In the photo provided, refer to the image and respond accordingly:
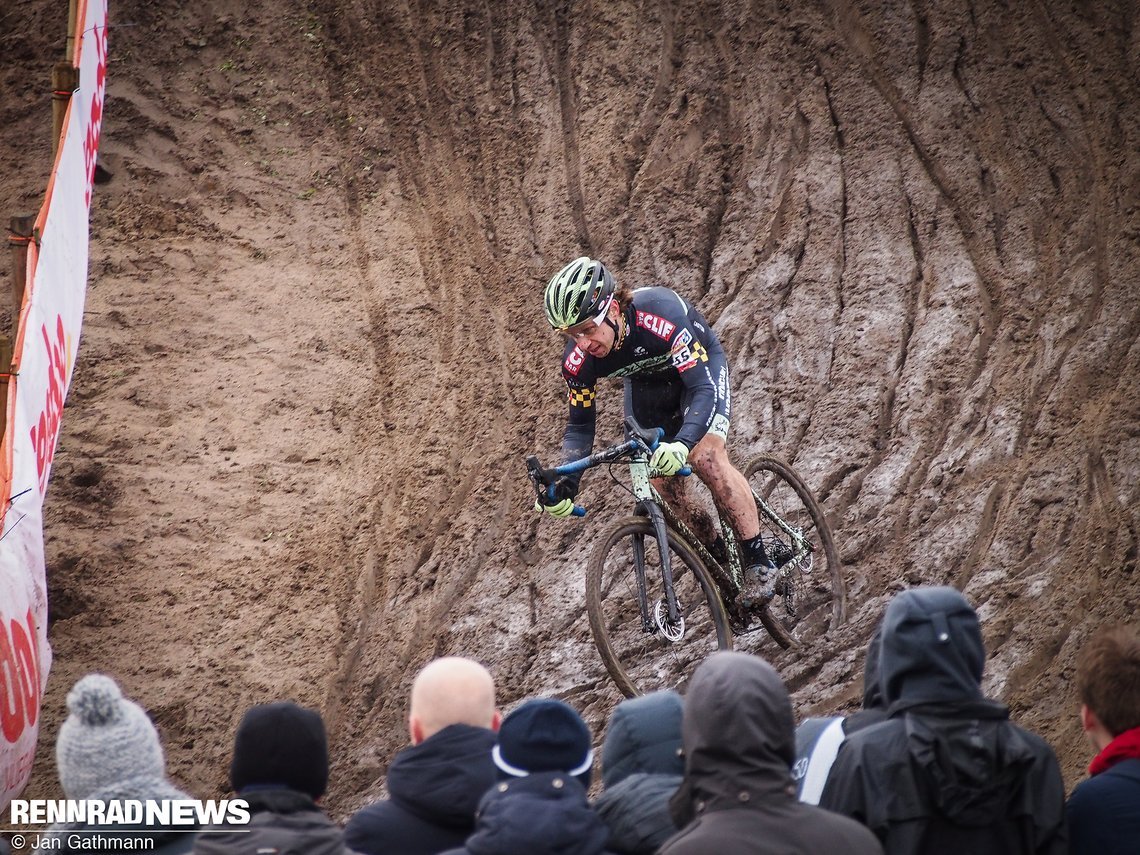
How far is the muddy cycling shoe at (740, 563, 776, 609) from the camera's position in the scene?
762 centimetres

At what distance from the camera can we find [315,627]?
858 centimetres

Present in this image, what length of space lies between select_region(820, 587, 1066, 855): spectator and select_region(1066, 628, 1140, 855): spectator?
0.11 metres

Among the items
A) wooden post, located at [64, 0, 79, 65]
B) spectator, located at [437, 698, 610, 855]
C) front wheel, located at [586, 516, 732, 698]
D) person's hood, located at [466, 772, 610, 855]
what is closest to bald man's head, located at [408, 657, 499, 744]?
spectator, located at [437, 698, 610, 855]

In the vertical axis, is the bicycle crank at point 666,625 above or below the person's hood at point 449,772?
above

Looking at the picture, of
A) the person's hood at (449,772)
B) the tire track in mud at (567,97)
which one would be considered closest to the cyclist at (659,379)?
the person's hood at (449,772)

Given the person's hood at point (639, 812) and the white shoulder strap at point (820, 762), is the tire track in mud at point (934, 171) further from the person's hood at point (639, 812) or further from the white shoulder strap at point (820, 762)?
the person's hood at point (639, 812)

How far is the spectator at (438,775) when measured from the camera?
3.26m

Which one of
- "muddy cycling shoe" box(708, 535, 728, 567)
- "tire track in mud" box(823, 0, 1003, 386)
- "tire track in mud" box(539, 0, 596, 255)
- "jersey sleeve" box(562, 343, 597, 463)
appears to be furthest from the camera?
"tire track in mud" box(539, 0, 596, 255)

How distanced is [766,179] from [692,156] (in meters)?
0.88

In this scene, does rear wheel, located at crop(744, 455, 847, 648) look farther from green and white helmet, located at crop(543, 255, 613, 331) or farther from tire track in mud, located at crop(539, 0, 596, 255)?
tire track in mud, located at crop(539, 0, 596, 255)

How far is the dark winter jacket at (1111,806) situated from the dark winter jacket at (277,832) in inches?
82.4

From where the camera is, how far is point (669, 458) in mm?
6691

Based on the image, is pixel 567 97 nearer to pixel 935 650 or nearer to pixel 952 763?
pixel 935 650

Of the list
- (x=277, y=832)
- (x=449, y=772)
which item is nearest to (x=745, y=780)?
(x=449, y=772)
